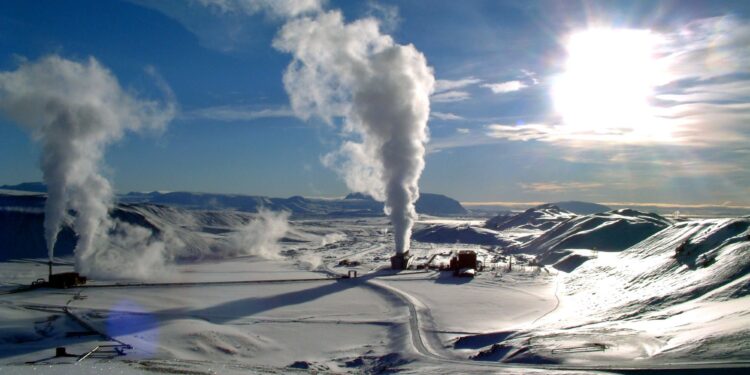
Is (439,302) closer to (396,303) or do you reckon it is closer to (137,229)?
(396,303)

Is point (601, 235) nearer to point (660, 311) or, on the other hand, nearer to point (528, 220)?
point (660, 311)

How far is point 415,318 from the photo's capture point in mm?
28594

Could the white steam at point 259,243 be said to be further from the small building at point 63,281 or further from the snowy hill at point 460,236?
the small building at point 63,281

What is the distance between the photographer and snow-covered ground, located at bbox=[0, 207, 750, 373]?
17719 millimetres

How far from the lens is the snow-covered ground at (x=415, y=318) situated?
1772 centimetres

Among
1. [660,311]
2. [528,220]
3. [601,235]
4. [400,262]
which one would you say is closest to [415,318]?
[660,311]

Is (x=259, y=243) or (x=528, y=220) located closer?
(x=259, y=243)

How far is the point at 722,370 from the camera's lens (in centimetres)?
1398

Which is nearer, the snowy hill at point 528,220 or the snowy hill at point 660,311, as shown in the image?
the snowy hill at point 660,311

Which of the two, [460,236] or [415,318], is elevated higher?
[460,236]

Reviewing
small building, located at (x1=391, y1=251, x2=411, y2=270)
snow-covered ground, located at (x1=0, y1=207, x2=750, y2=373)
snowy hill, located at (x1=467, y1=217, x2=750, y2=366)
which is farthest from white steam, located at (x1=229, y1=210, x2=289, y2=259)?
snowy hill, located at (x1=467, y1=217, x2=750, y2=366)

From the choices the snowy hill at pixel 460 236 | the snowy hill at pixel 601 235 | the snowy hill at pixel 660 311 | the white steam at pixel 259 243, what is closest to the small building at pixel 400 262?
the snowy hill at pixel 660 311

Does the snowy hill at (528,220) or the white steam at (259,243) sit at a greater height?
the snowy hill at (528,220)

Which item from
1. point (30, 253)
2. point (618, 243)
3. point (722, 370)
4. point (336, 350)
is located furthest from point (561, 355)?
point (30, 253)
